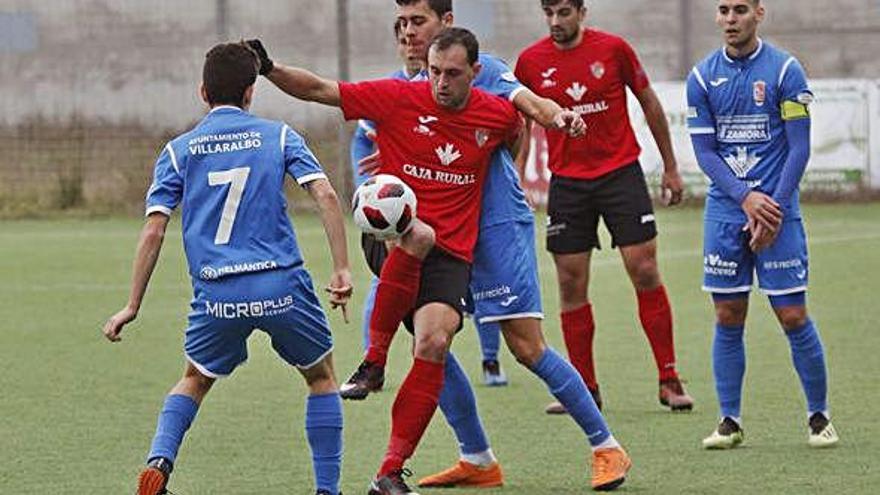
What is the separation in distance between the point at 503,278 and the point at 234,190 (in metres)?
1.23

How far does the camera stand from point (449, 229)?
299 inches

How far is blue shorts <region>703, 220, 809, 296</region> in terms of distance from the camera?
28.3ft

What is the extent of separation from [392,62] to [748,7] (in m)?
17.5

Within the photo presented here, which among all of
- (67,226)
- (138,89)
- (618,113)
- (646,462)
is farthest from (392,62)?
(646,462)

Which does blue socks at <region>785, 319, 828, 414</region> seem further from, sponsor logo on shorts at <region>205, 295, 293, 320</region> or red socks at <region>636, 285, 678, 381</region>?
sponsor logo on shorts at <region>205, 295, 293, 320</region>

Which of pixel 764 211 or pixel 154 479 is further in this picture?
pixel 764 211

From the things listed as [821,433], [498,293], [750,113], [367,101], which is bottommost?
[821,433]

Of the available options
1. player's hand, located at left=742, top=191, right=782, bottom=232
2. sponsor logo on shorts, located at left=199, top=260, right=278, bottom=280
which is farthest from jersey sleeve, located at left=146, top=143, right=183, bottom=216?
player's hand, located at left=742, top=191, right=782, bottom=232

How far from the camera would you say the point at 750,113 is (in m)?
8.64

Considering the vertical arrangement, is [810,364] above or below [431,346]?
below

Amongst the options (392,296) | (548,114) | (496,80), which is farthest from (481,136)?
(392,296)

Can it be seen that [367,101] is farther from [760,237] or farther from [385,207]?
[760,237]

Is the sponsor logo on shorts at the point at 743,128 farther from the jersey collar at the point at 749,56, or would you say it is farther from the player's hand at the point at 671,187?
the player's hand at the point at 671,187

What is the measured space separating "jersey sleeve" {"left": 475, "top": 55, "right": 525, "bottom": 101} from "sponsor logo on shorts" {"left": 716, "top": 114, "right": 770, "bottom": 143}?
1.10m
